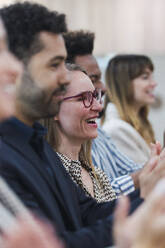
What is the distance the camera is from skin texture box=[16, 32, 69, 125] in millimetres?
972

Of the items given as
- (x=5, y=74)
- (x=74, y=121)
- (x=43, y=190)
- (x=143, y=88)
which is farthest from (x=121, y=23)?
(x=5, y=74)

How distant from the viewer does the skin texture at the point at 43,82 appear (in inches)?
38.3

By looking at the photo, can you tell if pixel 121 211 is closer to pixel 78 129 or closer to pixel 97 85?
pixel 78 129

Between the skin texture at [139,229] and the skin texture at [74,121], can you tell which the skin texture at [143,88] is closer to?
the skin texture at [74,121]

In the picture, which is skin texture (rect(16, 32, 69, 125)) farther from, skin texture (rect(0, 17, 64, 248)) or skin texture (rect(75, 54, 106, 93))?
skin texture (rect(75, 54, 106, 93))

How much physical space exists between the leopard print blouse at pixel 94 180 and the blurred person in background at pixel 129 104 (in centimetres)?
82

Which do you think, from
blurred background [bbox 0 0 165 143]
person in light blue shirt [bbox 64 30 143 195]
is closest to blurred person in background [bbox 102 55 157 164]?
person in light blue shirt [bbox 64 30 143 195]

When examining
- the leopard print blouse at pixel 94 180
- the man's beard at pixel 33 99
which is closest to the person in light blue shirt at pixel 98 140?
the leopard print blouse at pixel 94 180

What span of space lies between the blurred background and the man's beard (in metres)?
2.23

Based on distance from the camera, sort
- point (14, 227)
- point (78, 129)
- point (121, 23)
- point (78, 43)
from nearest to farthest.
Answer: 1. point (14, 227)
2. point (78, 129)
3. point (78, 43)
4. point (121, 23)

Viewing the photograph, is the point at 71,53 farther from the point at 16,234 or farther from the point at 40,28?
the point at 16,234

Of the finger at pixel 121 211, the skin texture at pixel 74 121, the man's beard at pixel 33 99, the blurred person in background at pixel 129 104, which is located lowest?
the blurred person in background at pixel 129 104

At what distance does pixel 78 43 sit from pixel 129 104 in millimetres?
704

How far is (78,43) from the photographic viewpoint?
71.3 inches
